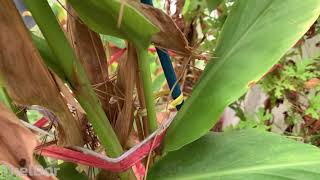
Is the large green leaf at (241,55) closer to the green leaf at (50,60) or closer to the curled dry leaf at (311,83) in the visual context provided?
the green leaf at (50,60)

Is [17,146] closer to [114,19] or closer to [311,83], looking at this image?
[114,19]

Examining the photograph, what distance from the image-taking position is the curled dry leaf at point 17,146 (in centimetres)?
38

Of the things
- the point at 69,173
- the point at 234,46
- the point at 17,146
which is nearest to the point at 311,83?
the point at 234,46

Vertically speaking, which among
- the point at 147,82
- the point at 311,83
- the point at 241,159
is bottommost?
the point at 311,83

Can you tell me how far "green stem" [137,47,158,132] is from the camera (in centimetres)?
48

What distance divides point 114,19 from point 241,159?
0.19m

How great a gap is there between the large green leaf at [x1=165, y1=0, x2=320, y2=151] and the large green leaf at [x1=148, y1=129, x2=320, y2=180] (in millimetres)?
28

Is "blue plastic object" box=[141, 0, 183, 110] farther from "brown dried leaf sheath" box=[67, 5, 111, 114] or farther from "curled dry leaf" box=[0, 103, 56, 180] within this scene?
"curled dry leaf" box=[0, 103, 56, 180]

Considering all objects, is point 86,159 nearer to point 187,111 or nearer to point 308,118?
point 187,111

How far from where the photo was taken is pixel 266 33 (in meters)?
0.49

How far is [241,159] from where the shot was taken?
1.58 feet

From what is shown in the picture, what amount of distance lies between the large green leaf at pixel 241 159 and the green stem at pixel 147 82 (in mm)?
41

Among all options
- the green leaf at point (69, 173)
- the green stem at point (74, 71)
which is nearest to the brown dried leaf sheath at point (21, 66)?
the green stem at point (74, 71)

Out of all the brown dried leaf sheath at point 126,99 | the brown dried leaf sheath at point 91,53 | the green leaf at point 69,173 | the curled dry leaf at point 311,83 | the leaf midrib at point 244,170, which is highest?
the brown dried leaf sheath at point 91,53
